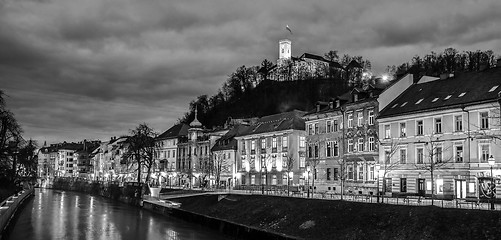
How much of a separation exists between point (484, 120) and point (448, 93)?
21.2 ft

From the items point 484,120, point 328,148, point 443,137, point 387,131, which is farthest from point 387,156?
point 328,148

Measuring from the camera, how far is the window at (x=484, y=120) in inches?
1775

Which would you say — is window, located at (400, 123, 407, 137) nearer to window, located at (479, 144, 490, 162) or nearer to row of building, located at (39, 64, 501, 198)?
row of building, located at (39, 64, 501, 198)

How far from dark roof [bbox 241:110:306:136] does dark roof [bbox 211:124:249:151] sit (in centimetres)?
325

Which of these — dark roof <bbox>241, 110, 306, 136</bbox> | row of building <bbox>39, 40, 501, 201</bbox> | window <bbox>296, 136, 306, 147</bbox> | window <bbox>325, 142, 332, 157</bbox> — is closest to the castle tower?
row of building <bbox>39, 40, 501, 201</bbox>

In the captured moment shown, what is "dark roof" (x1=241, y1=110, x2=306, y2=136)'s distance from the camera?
7600 centimetres

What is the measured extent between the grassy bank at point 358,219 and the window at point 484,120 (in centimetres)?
1434

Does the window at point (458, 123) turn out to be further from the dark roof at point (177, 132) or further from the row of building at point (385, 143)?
the dark roof at point (177, 132)

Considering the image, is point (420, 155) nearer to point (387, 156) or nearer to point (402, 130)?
point (402, 130)

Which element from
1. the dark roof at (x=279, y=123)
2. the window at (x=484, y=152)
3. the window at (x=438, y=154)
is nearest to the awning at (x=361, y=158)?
the window at (x=438, y=154)

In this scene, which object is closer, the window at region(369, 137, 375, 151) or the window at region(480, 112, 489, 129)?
the window at region(480, 112, 489, 129)

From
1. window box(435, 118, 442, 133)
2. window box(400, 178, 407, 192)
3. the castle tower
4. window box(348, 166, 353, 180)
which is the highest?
the castle tower

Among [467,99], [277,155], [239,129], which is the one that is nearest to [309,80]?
[239,129]

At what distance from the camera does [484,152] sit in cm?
4516
